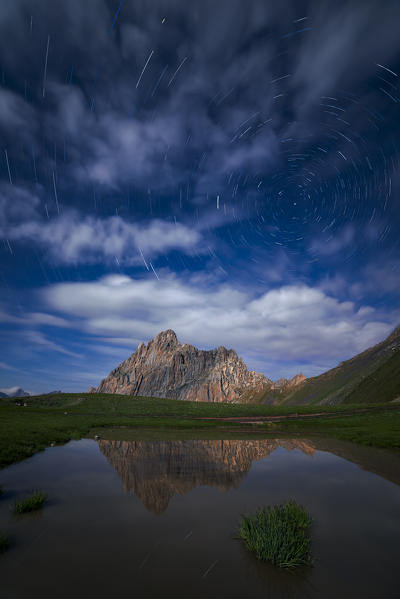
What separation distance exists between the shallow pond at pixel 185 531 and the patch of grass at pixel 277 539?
0.25 metres

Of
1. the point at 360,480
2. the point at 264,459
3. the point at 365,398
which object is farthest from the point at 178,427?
the point at 365,398

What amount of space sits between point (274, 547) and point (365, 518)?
5.28 metres

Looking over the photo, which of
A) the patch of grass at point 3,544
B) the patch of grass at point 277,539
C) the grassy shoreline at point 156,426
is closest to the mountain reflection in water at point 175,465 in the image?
the patch of grass at point 277,539

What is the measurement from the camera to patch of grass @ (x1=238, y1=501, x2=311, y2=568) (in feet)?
22.5

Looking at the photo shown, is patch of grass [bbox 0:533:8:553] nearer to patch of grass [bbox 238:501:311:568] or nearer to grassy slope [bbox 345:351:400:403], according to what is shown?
patch of grass [bbox 238:501:311:568]

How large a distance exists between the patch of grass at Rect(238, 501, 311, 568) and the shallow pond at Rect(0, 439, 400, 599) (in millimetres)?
253

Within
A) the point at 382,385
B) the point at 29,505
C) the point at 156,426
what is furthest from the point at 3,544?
the point at 382,385

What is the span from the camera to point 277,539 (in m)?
7.18

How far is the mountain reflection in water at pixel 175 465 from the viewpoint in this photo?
13.0 m

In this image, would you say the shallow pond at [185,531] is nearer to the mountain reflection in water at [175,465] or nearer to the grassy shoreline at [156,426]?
the mountain reflection in water at [175,465]

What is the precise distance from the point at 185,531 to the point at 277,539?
313 cm

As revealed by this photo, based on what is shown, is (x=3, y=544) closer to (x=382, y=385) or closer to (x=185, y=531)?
(x=185, y=531)

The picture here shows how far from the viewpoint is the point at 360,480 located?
15055mm

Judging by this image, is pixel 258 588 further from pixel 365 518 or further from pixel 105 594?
pixel 365 518
